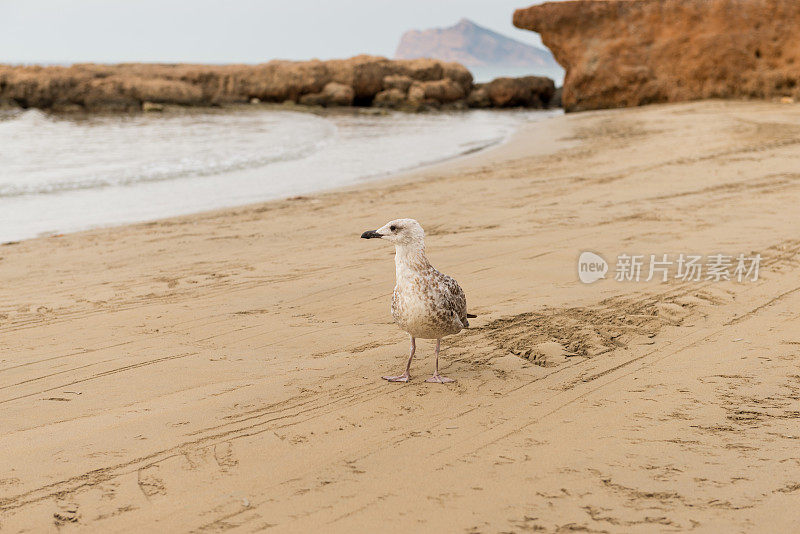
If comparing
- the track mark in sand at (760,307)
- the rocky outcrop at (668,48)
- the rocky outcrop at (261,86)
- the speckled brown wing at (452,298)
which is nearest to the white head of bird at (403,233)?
the speckled brown wing at (452,298)

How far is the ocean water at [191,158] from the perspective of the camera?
35.2ft

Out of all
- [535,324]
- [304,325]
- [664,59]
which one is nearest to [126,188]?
[304,325]

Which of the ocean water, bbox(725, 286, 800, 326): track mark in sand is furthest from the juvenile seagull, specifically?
the ocean water

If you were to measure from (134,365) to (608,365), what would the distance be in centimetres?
268

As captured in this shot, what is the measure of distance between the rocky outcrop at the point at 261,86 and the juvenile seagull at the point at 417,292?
29329 mm

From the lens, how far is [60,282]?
6.10 m

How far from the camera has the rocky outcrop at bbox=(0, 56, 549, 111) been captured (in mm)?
33719

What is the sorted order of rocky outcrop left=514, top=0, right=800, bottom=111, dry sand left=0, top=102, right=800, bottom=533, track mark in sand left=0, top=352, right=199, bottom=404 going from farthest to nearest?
rocky outcrop left=514, top=0, right=800, bottom=111, track mark in sand left=0, top=352, right=199, bottom=404, dry sand left=0, top=102, right=800, bottom=533

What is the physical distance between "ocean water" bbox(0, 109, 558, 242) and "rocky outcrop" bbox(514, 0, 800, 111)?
3058mm

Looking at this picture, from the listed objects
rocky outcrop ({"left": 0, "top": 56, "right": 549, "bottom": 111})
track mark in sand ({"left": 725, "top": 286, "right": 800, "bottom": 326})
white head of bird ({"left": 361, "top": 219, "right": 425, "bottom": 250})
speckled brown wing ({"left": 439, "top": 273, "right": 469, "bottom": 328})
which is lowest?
track mark in sand ({"left": 725, "top": 286, "right": 800, "bottom": 326})

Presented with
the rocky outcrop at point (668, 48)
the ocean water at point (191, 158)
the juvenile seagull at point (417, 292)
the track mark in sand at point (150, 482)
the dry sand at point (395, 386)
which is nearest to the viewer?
the dry sand at point (395, 386)

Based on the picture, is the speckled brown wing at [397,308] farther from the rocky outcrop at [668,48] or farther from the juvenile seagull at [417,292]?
the rocky outcrop at [668,48]

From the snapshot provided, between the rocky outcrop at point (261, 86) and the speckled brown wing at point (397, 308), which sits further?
the rocky outcrop at point (261, 86)

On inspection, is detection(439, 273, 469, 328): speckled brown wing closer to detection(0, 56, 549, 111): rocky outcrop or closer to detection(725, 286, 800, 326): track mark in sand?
detection(725, 286, 800, 326): track mark in sand
